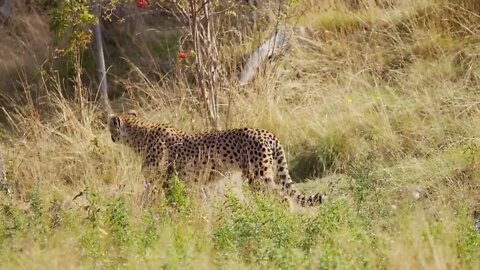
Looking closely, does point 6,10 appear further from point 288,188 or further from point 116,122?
point 288,188

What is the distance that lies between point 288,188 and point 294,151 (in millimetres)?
1705

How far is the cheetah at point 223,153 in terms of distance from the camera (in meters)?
8.38

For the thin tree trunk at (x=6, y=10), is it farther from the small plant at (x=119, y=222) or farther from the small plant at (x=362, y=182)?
the small plant at (x=119, y=222)

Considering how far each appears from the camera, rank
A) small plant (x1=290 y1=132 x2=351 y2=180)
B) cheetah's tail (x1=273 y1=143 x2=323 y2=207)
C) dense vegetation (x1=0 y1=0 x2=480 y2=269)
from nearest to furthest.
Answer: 1. dense vegetation (x1=0 y1=0 x2=480 y2=269)
2. cheetah's tail (x1=273 y1=143 x2=323 y2=207)
3. small plant (x1=290 y1=132 x2=351 y2=180)

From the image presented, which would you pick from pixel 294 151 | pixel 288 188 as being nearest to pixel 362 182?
pixel 288 188

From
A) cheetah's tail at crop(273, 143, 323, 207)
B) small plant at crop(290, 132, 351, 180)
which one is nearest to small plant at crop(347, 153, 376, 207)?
cheetah's tail at crop(273, 143, 323, 207)

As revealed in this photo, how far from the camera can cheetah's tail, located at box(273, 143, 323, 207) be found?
8.10 m

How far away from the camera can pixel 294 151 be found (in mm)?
10055

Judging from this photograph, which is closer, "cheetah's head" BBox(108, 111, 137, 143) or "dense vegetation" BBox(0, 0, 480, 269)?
"dense vegetation" BBox(0, 0, 480, 269)

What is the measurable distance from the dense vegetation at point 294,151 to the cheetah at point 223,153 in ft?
0.62

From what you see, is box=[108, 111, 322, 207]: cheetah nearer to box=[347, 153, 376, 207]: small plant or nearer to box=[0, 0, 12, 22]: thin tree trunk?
box=[347, 153, 376, 207]: small plant

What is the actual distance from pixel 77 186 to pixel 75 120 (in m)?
1.63

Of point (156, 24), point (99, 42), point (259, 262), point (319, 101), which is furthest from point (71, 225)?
point (156, 24)

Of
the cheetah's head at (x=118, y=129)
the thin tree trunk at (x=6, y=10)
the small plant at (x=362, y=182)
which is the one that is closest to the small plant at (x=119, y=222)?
the small plant at (x=362, y=182)
